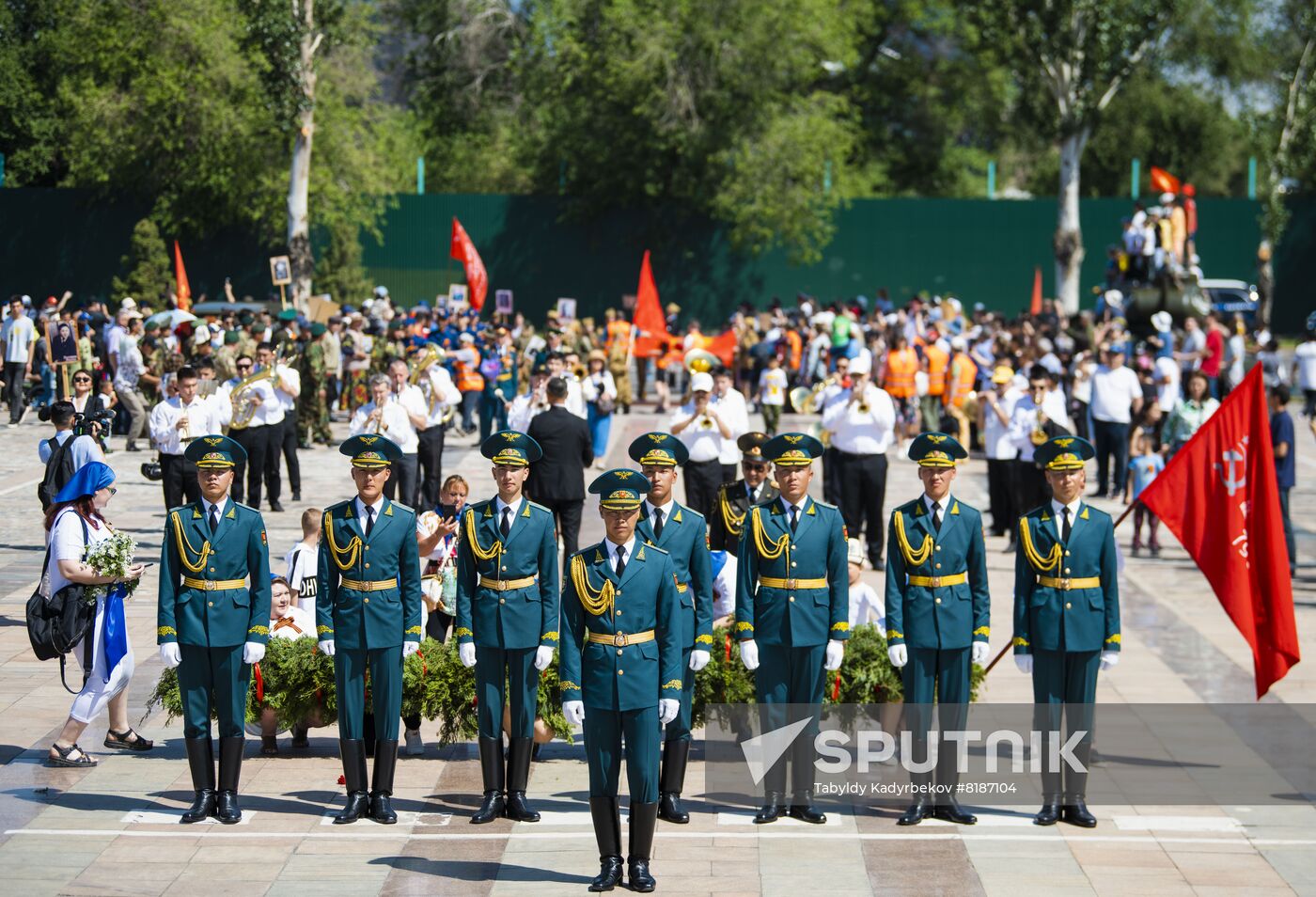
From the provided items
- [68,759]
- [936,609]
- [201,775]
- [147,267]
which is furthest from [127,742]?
[147,267]

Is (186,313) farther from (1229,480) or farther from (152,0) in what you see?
(1229,480)

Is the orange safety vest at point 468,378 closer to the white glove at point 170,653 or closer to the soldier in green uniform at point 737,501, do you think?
the soldier in green uniform at point 737,501

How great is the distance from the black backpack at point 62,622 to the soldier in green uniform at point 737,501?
3933 mm

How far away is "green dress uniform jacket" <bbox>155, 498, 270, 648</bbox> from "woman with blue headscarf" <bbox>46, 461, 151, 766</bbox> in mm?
909

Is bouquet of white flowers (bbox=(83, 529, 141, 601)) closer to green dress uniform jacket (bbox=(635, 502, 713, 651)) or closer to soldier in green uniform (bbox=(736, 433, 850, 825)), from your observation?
green dress uniform jacket (bbox=(635, 502, 713, 651))

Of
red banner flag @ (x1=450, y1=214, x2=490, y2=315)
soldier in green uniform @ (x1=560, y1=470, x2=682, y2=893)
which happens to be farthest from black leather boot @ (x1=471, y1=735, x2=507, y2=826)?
red banner flag @ (x1=450, y1=214, x2=490, y2=315)

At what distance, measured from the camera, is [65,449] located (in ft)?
43.9

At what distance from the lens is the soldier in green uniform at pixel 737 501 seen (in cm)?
1179

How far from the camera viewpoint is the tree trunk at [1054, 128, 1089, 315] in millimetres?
42781

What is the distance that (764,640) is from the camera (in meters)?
9.55

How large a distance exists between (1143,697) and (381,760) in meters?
5.34

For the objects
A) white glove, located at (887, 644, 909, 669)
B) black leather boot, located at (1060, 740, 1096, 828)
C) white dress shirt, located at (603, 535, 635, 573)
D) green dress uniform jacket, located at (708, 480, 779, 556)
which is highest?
white dress shirt, located at (603, 535, 635, 573)

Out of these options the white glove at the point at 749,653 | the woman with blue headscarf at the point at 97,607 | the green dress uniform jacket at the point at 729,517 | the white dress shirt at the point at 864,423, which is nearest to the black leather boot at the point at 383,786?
the woman with blue headscarf at the point at 97,607

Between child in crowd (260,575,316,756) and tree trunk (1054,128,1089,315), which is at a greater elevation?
tree trunk (1054,128,1089,315)
